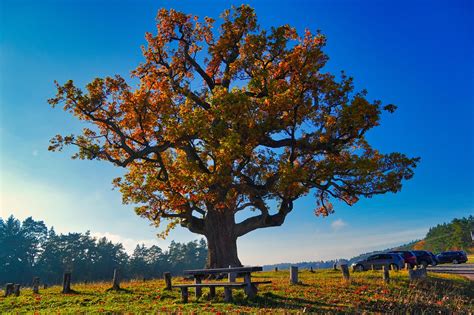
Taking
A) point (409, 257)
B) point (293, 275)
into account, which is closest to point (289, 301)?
point (293, 275)

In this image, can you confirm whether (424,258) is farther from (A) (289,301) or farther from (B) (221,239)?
(A) (289,301)

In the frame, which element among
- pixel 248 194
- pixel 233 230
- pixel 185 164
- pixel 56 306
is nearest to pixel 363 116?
pixel 248 194

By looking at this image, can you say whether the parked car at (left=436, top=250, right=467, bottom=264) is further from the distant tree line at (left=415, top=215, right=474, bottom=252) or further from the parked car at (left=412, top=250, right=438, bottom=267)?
the distant tree line at (left=415, top=215, right=474, bottom=252)

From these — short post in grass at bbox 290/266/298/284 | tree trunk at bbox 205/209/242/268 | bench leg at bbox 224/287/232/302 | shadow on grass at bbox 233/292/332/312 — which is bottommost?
shadow on grass at bbox 233/292/332/312

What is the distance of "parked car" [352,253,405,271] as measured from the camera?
31047 millimetres

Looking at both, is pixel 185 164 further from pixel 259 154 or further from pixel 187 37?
pixel 187 37

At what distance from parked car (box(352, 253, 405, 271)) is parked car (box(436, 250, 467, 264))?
16.7 metres

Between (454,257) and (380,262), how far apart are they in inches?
717

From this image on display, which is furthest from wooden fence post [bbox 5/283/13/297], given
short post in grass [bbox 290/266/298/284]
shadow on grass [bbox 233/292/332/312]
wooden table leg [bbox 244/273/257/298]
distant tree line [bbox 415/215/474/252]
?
distant tree line [bbox 415/215/474/252]

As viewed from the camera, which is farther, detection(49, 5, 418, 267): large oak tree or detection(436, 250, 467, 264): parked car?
detection(436, 250, 467, 264): parked car

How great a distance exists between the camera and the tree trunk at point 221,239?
26.2m

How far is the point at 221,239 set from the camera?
26.7 m

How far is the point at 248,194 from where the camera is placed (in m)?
24.3

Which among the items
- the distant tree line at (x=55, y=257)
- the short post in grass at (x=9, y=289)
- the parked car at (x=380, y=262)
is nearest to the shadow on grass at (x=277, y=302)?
the short post in grass at (x=9, y=289)
